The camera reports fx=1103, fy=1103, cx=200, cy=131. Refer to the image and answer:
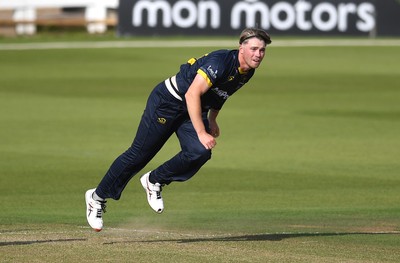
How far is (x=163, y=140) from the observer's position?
10.1m

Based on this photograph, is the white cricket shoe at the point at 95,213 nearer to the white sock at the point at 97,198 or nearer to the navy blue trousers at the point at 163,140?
the white sock at the point at 97,198

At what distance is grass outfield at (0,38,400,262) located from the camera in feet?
31.8

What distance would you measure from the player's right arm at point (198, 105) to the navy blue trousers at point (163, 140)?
13.6 inches

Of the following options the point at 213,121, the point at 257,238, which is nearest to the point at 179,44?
the point at 213,121

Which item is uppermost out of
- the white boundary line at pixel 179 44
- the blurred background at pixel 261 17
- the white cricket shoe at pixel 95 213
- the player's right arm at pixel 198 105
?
the player's right arm at pixel 198 105

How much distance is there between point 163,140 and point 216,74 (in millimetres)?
947

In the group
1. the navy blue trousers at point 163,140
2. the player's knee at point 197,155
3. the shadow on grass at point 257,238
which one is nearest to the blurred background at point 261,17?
the shadow on grass at point 257,238

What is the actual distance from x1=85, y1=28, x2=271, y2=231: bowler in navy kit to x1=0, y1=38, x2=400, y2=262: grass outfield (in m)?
0.51

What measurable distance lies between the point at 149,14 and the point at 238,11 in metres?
3.38

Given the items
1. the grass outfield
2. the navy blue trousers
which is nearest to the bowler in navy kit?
the navy blue trousers

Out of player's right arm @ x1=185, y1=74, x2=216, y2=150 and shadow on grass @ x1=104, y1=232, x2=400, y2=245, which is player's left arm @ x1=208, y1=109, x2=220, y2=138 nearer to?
player's right arm @ x1=185, y1=74, x2=216, y2=150

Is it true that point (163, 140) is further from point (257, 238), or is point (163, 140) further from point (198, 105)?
point (257, 238)

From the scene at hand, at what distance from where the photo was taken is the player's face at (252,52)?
9.68m

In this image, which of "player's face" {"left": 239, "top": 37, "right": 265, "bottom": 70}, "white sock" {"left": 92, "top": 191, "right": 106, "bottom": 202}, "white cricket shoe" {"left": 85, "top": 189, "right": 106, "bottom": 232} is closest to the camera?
"player's face" {"left": 239, "top": 37, "right": 265, "bottom": 70}
